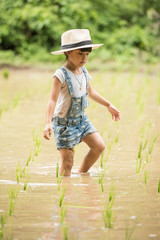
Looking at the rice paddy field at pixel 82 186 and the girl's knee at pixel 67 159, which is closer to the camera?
the rice paddy field at pixel 82 186

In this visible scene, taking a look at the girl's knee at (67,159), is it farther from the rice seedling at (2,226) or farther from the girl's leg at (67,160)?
the rice seedling at (2,226)

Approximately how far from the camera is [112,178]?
3.44 metres

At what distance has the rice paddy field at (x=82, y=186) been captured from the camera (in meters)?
2.32

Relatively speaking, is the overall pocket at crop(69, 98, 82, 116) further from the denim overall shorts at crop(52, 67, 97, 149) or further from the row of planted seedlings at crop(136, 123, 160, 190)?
the row of planted seedlings at crop(136, 123, 160, 190)

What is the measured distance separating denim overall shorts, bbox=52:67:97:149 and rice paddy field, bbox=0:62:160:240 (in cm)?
27

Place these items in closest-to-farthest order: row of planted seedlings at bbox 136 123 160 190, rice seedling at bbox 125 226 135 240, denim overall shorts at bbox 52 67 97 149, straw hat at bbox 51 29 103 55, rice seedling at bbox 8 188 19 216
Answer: rice seedling at bbox 125 226 135 240 → rice seedling at bbox 8 188 19 216 → straw hat at bbox 51 29 103 55 → denim overall shorts at bbox 52 67 97 149 → row of planted seedlings at bbox 136 123 160 190

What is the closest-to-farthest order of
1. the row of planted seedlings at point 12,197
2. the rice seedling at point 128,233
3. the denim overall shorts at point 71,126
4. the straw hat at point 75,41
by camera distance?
1. the rice seedling at point 128,233
2. the row of planted seedlings at point 12,197
3. the straw hat at point 75,41
4. the denim overall shorts at point 71,126

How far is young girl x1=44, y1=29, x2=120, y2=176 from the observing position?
11.1 ft

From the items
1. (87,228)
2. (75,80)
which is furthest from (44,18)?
(87,228)

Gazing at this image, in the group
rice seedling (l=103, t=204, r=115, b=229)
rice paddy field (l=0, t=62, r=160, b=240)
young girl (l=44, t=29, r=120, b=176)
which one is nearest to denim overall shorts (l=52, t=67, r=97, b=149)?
young girl (l=44, t=29, r=120, b=176)

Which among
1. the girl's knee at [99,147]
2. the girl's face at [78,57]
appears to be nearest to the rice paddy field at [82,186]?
the girl's knee at [99,147]

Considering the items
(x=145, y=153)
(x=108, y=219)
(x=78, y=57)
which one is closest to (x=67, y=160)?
(x=78, y=57)

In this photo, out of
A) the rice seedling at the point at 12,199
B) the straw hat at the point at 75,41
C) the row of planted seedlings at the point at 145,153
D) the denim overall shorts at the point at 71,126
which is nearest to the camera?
the rice seedling at the point at 12,199

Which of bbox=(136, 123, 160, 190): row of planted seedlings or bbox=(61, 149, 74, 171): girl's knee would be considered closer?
bbox=(61, 149, 74, 171): girl's knee
